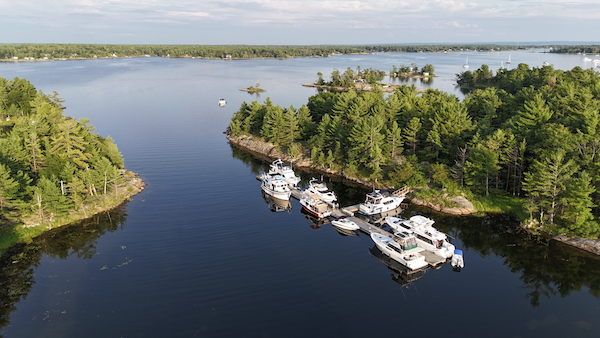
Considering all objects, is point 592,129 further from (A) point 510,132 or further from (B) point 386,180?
(B) point 386,180

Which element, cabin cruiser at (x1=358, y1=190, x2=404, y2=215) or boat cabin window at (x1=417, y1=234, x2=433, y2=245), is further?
cabin cruiser at (x1=358, y1=190, x2=404, y2=215)

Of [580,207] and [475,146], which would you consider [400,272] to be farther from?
[475,146]

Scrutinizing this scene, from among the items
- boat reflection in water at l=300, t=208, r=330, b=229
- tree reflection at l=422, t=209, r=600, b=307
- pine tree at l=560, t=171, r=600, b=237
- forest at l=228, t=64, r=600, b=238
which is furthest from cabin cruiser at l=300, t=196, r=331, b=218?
pine tree at l=560, t=171, r=600, b=237

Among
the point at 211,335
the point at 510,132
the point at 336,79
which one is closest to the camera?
the point at 211,335

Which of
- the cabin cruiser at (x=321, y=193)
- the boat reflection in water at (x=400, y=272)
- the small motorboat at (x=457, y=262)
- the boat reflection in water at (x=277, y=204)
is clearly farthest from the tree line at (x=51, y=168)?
the small motorboat at (x=457, y=262)

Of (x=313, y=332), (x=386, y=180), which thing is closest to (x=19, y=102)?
(x=386, y=180)

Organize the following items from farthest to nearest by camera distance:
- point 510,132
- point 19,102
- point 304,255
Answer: point 19,102, point 510,132, point 304,255

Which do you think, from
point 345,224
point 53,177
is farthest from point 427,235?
point 53,177

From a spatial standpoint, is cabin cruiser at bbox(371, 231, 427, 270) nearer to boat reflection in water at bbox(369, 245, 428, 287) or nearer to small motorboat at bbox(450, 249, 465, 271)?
boat reflection in water at bbox(369, 245, 428, 287)
